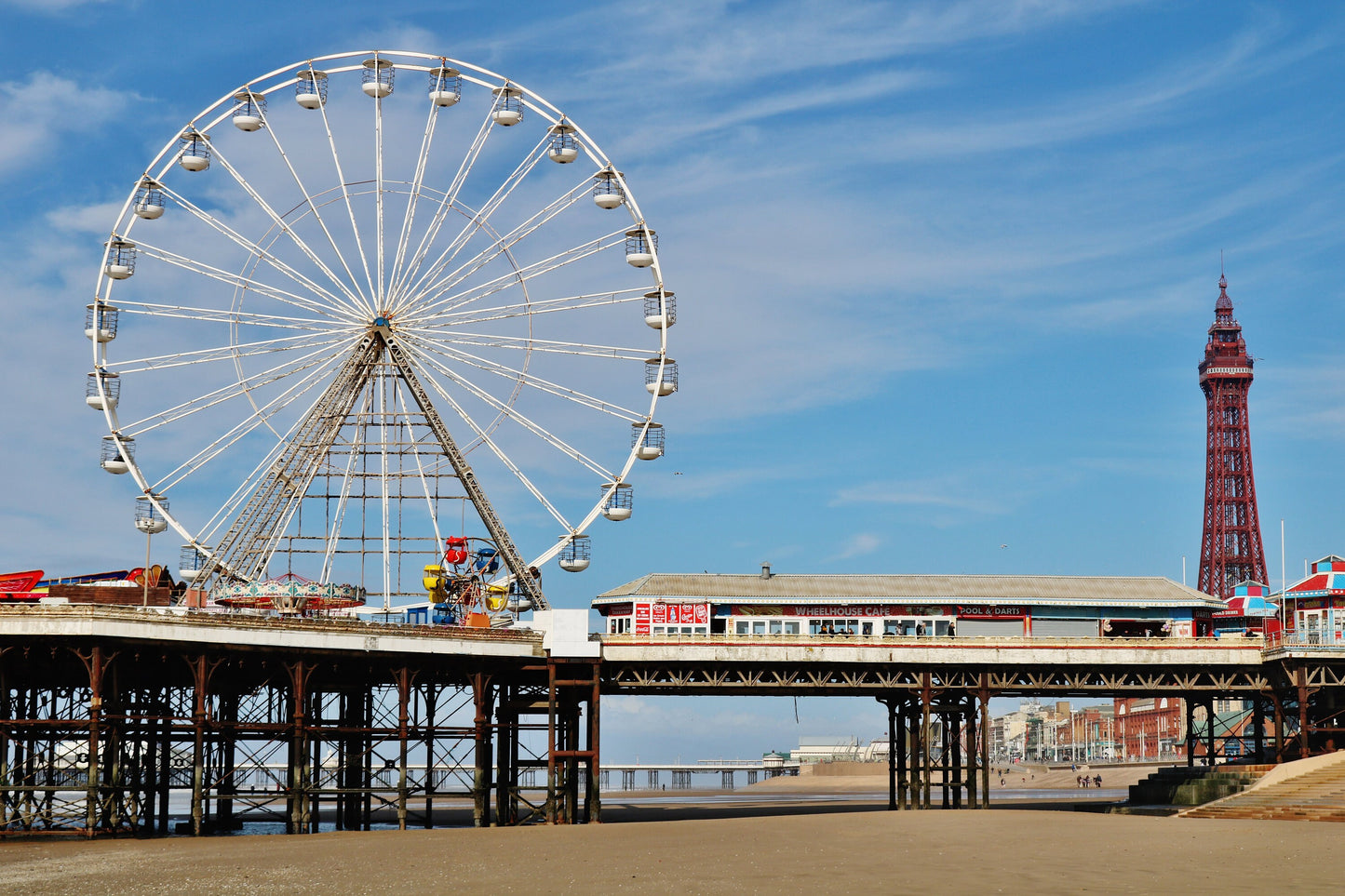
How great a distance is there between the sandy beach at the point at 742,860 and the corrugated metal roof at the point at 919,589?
24176 millimetres

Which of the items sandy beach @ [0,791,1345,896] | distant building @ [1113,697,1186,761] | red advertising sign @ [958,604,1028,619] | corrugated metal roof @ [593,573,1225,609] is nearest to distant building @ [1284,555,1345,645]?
corrugated metal roof @ [593,573,1225,609]

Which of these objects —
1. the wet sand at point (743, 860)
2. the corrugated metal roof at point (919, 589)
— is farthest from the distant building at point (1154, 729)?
the wet sand at point (743, 860)

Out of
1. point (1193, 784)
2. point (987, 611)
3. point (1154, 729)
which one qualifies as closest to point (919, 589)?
point (987, 611)

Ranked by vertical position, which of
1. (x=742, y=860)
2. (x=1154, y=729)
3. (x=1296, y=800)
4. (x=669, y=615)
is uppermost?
(x=669, y=615)

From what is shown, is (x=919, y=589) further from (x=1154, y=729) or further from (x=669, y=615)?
(x=1154, y=729)

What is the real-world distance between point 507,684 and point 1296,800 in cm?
3212

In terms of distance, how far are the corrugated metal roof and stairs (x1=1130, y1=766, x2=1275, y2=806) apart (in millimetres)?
9183

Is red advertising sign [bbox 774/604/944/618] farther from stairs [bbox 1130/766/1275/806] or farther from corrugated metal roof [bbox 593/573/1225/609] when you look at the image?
stairs [bbox 1130/766/1275/806]

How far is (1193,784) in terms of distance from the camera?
65.5m

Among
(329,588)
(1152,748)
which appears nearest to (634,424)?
(329,588)

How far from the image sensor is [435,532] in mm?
67375

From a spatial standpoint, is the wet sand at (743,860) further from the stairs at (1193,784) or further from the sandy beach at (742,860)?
the stairs at (1193,784)

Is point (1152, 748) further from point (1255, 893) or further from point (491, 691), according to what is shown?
point (1255, 893)

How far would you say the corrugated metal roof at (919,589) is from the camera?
254 ft
